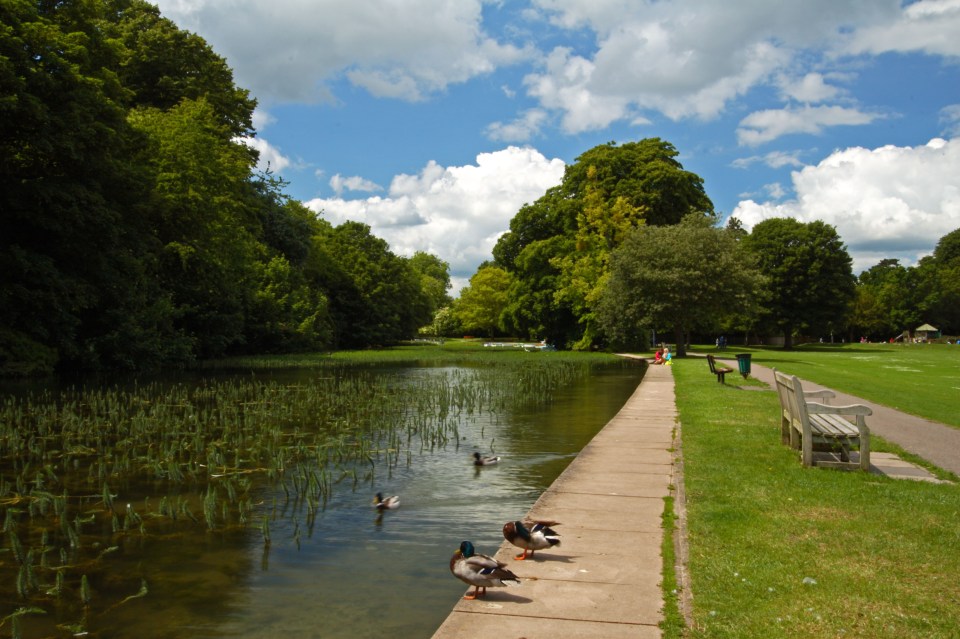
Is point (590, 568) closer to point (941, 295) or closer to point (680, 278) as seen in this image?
point (680, 278)

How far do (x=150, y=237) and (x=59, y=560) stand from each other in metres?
27.3

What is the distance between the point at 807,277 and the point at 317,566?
7748cm

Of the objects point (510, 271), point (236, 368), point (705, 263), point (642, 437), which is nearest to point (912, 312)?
point (510, 271)

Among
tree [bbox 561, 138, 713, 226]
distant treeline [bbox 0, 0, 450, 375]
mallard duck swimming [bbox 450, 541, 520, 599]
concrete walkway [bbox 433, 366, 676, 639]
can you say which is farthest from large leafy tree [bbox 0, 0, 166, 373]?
tree [bbox 561, 138, 713, 226]

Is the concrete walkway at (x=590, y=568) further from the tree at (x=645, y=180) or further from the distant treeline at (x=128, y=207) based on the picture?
the tree at (x=645, y=180)

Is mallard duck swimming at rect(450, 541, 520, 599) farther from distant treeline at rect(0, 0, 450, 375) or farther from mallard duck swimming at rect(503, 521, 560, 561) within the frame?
distant treeline at rect(0, 0, 450, 375)

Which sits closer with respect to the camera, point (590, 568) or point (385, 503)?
point (590, 568)

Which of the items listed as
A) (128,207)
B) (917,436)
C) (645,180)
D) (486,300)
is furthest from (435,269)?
(917,436)

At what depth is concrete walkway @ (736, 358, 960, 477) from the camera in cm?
1099

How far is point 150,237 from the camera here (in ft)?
105

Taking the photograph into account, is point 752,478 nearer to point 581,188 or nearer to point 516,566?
point 516,566

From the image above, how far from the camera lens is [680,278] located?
45875mm

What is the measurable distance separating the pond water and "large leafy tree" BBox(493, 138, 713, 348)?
44281 mm

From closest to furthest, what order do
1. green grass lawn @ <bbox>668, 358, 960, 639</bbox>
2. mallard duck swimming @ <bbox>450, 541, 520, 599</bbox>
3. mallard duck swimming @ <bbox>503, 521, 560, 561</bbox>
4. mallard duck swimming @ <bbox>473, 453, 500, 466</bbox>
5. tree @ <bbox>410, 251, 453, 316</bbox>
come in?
green grass lawn @ <bbox>668, 358, 960, 639</bbox>
mallard duck swimming @ <bbox>450, 541, 520, 599</bbox>
mallard duck swimming @ <bbox>503, 521, 560, 561</bbox>
mallard duck swimming @ <bbox>473, 453, 500, 466</bbox>
tree @ <bbox>410, 251, 453, 316</bbox>
